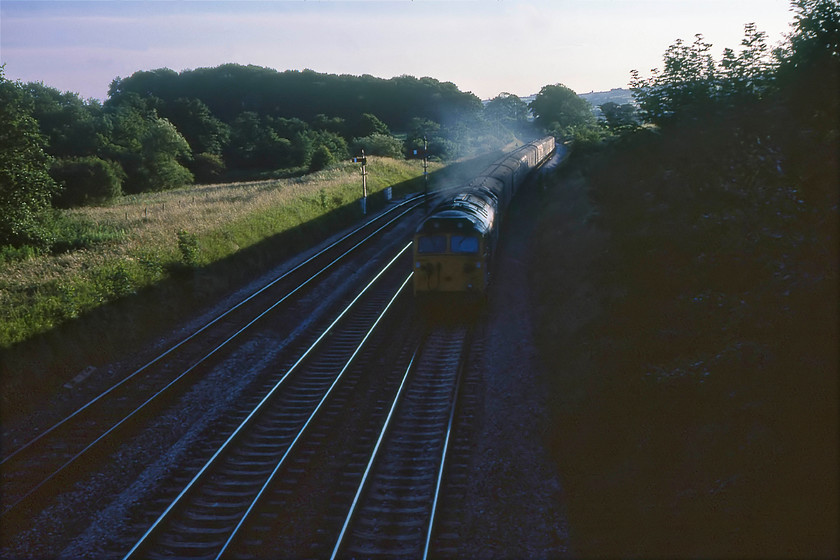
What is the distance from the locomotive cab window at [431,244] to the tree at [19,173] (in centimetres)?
1656

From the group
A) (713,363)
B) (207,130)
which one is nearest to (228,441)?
(713,363)

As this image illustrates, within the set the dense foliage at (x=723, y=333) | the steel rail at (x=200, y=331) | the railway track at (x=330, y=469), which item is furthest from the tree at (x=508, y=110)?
the railway track at (x=330, y=469)

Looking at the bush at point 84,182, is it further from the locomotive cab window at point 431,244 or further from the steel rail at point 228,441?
the locomotive cab window at point 431,244

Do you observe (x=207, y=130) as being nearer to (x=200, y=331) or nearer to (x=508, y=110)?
(x=508, y=110)

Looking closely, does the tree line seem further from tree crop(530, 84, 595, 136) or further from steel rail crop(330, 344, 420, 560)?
steel rail crop(330, 344, 420, 560)

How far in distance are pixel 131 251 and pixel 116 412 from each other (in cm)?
1108

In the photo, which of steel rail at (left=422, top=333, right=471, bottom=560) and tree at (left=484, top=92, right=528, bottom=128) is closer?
steel rail at (left=422, top=333, right=471, bottom=560)

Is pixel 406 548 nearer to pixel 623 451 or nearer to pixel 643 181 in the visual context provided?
pixel 623 451

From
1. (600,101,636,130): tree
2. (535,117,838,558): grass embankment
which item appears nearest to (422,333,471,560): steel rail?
(535,117,838,558): grass embankment

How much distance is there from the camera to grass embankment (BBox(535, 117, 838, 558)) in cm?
729

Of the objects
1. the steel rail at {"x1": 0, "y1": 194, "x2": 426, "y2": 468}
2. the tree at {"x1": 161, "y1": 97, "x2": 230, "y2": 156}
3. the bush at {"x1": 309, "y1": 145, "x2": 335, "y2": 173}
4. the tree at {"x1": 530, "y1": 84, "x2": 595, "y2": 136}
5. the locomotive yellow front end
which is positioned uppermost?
the tree at {"x1": 530, "y1": 84, "x2": 595, "y2": 136}

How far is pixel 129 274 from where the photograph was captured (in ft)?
63.3

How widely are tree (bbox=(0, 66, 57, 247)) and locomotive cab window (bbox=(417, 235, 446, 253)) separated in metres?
16.6

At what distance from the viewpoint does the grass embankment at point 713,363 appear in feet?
23.9
